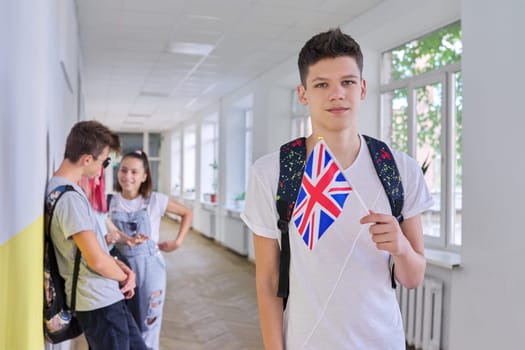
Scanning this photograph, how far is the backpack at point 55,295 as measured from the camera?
1718 mm

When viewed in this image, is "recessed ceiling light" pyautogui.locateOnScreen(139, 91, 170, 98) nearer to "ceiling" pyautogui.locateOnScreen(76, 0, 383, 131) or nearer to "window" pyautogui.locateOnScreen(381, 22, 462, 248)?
"ceiling" pyautogui.locateOnScreen(76, 0, 383, 131)

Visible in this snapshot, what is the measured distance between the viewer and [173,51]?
5.89 meters

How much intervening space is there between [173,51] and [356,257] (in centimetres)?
533

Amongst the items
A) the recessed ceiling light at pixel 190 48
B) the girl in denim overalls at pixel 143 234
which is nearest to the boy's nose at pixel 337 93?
the girl in denim overalls at pixel 143 234

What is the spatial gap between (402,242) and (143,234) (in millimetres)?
1981

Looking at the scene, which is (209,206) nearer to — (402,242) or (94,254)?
(94,254)

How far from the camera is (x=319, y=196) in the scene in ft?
3.48

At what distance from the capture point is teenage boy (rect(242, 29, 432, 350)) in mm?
1037

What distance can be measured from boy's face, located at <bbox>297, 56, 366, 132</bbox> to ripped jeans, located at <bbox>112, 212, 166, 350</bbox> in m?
1.83

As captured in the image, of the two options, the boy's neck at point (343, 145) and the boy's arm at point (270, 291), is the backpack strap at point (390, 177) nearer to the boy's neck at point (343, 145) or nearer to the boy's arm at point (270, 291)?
the boy's neck at point (343, 145)

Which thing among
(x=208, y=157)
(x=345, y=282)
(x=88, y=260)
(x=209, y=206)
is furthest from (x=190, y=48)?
(x=208, y=157)

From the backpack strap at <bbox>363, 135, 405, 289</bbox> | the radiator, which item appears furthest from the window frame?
the backpack strap at <bbox>363, 135, 405, 289</bbox>

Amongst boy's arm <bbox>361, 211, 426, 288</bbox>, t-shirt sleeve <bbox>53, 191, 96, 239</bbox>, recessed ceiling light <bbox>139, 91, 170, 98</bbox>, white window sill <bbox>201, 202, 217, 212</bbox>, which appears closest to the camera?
boy's arm <bbox>361, 211, 426, 288</bbox>

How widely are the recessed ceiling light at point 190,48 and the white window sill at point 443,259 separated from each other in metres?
3.55
